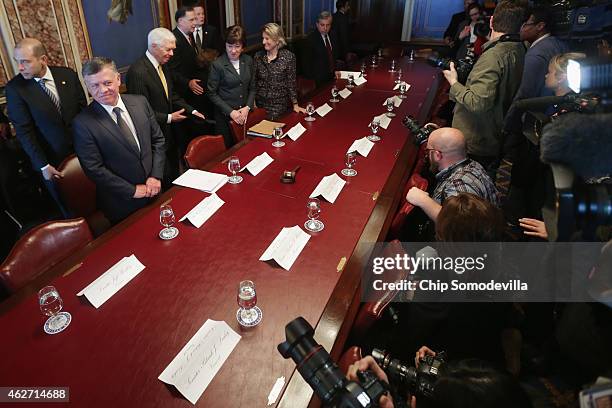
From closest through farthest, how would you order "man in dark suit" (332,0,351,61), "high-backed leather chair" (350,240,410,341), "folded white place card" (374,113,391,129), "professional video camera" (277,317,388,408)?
"professional video camera" (277,317,388,408)
"high-backed leather chair" (350,240,410,341)
"folded white place card" (374,113,391,129)
"man in dark suit" (332,0,351,61)

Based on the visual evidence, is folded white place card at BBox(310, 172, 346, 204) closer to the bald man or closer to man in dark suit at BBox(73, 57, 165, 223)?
the bald man

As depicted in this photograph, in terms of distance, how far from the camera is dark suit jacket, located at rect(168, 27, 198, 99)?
13.8ft

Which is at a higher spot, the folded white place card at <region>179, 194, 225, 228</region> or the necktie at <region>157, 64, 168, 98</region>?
the necktie at <region>157, 64, 168, 98</region>

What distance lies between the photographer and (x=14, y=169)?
334 centimetres

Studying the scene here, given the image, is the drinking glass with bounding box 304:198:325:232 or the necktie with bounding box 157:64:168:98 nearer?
the drinking glass with bounding box 304:198:325:232

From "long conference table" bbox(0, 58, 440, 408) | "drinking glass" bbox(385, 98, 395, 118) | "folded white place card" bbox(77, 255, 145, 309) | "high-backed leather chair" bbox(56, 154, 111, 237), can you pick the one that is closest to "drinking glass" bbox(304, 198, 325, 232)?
"long conference table" bbox(0, 58, 440, 408)

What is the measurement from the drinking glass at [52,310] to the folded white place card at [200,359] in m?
0.51

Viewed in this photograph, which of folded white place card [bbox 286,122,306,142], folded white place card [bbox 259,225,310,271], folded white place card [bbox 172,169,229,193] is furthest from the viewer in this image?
folded white place card [bbox 286,122,306,142]

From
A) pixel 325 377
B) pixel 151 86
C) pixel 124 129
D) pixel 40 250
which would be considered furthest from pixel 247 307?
pixel 151 86

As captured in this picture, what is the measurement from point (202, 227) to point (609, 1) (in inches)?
142

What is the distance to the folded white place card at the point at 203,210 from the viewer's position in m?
2.15

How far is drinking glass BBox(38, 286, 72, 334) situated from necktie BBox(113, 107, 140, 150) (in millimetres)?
1246

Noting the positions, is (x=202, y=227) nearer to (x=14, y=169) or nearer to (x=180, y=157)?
(x=14, y=169)

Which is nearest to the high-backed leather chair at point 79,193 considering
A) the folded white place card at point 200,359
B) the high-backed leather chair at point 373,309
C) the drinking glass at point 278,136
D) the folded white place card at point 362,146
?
the drinking glass at point 278,136
